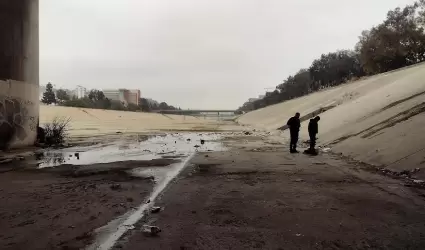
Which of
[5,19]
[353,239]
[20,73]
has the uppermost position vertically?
[5,19]

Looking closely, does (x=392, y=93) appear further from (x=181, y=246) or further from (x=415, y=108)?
(x=181, y=246)

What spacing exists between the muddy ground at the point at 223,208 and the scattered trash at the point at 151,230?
8cm

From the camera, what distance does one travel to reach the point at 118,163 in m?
13.4

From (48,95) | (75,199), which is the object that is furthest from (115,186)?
(48,95)

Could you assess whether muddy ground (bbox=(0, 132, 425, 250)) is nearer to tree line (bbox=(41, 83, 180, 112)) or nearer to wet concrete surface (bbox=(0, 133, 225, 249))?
wet concrete surface (bbox=(0, 133, 225, 249))

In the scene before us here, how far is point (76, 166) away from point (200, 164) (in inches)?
148

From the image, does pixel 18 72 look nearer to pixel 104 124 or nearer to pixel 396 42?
pixel 104 124

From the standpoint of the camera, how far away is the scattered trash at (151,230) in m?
5.51

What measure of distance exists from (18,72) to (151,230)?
1557 cm

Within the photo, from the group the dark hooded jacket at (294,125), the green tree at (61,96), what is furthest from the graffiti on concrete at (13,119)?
the green tree at (61,96)

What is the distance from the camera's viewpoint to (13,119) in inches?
722

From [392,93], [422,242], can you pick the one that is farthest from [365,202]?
[392,93]

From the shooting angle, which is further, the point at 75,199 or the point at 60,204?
the point at 75,199

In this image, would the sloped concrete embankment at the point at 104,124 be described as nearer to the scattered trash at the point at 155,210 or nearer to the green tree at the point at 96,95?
the scattered trash at the point at 155,210
